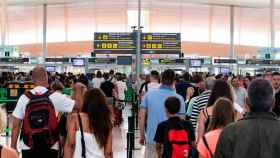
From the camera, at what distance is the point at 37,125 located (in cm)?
605

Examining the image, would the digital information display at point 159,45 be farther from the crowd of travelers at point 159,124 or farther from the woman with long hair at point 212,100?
the woman with long hair at point 212,100

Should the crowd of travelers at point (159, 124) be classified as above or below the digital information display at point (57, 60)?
below

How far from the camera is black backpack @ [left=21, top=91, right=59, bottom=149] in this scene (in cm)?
603

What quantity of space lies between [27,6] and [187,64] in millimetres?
17089

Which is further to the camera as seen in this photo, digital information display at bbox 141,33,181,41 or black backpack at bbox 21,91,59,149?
digital information display at bbox 141,33,181,41

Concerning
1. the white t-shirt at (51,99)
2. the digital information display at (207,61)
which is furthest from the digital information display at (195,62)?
the white t-shirt at (51,99)

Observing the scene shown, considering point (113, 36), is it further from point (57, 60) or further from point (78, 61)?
point (57, 60)

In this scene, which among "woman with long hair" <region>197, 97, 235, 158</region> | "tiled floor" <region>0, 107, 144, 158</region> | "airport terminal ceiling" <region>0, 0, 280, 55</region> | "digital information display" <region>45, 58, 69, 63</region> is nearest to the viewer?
"woman with long hair" <region>197, 97, 235, 158</region>

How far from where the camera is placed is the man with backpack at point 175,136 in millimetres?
5945

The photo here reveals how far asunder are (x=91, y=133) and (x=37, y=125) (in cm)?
110

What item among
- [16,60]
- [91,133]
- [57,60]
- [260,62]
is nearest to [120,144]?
[91,133]

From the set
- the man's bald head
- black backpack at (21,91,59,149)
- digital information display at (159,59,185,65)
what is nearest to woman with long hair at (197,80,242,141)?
black backpack at (21,91,59,149)

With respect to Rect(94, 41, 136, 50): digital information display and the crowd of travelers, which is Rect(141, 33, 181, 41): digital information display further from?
the crowd of travelers

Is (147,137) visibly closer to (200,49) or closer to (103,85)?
(103,85)
